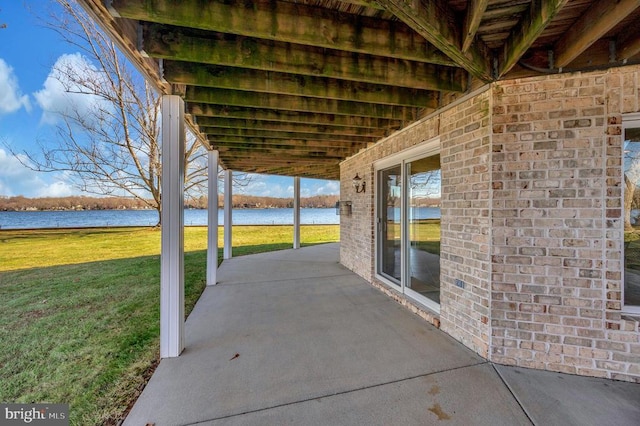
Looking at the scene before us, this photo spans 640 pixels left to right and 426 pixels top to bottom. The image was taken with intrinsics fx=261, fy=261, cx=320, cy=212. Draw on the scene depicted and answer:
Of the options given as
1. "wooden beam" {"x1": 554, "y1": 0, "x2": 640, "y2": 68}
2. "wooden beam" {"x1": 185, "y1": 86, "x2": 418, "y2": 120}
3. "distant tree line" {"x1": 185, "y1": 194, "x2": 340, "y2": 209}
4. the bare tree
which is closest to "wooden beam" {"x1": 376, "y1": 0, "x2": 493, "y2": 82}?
"wooden beam" {"x1": 554, "y1": 0, "x2": 640, "y2": 68}

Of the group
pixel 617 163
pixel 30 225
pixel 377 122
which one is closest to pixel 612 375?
pixel 617 163

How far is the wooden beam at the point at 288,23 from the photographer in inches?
67.7

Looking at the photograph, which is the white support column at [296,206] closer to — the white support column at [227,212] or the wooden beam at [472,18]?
the white support column at [227,212]

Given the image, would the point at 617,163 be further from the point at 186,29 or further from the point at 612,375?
the point at 186,29

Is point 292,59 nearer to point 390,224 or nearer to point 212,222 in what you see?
point 390,224

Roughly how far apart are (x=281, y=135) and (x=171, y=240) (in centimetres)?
263

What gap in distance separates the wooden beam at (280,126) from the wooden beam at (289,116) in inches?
7.8

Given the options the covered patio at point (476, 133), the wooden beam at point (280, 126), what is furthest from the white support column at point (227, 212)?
the covered patio at point (476, 133)

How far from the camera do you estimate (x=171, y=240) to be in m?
2.64

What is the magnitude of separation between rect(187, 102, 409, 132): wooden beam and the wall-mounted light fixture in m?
1.54

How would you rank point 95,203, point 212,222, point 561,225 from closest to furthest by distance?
point 561,225 → point 212,222 → point 95,203

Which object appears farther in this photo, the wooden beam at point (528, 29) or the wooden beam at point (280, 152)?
the wooden beam at point (280, 152)

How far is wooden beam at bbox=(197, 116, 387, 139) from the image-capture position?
3.77 metres

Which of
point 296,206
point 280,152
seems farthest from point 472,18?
point 296,206
